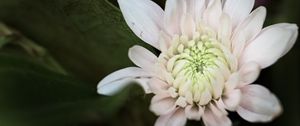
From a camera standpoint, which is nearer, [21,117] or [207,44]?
[21,117]

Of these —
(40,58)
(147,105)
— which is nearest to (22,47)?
(40,58)

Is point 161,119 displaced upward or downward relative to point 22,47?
downward

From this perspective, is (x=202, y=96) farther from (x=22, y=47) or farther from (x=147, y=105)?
(x=22, y=47)

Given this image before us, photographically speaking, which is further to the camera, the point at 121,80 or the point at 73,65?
the point at 73,65

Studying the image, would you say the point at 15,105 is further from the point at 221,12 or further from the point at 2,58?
the point at 221,12

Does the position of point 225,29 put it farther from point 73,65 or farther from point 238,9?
point 73,65

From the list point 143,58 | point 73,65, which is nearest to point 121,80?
point 143,58
